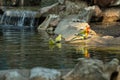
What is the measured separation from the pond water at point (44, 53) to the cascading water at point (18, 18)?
11.2 metres

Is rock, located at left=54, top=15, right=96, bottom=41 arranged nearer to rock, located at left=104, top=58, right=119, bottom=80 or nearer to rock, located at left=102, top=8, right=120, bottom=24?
rock, located at left=102, top=8, right=120, bottom=24

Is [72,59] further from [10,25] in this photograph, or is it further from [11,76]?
[10,25]

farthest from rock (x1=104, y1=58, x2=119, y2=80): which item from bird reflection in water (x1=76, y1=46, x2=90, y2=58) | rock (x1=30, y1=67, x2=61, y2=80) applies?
bird reflection in water (x1=76, y1=46, x2=90, y2=58)

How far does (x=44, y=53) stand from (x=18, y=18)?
17668 mm

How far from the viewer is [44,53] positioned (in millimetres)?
18609

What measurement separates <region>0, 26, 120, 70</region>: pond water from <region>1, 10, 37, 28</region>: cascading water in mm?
11164

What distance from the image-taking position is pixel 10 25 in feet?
117

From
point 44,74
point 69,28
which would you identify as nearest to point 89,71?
point 44,74

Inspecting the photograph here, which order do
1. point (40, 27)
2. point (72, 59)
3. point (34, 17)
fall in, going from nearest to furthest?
point (72, 59) < point (40, 27) < point (34, 17)

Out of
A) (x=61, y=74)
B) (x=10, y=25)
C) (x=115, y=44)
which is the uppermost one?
(x=61, y=74)

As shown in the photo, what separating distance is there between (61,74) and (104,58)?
20.1ft

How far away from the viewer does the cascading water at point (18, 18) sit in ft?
116

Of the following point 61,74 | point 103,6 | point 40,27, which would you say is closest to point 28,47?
point 61,74

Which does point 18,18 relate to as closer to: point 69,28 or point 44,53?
point 69,28
